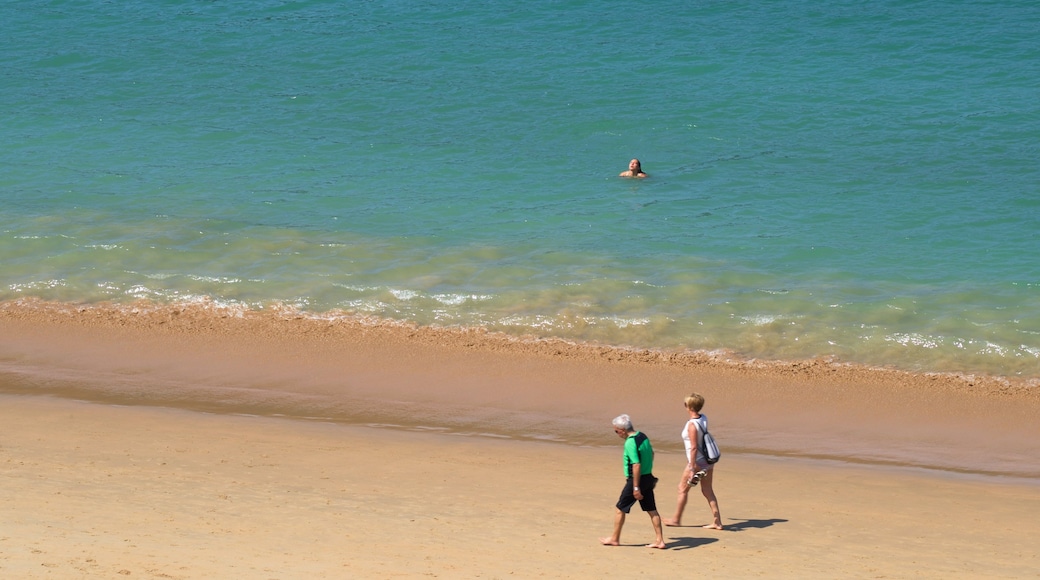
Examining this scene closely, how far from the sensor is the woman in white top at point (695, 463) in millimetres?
9359

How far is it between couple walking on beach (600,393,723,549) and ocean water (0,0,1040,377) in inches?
212

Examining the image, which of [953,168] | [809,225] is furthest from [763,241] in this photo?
[953,168]

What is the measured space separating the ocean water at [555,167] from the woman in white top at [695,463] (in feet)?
17.5

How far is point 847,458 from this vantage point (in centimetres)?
1173

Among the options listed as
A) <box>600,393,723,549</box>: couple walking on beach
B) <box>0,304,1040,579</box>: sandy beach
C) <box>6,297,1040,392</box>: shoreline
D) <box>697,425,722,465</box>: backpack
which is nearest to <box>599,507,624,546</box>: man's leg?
<box>600,393,723,549</box>: couple walking on beach

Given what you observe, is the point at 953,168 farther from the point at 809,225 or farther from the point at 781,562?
the point at 781,562

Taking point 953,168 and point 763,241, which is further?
point 953,168

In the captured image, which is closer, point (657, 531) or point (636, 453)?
point (636, 453)

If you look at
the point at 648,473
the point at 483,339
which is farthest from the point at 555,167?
the point at 648,473

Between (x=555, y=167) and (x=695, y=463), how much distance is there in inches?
539

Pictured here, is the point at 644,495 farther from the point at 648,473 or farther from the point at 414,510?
the point at 414,510

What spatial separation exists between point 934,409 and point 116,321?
1083cm

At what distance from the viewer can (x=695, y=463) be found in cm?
945

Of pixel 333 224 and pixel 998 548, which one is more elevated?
pixel 333 224
